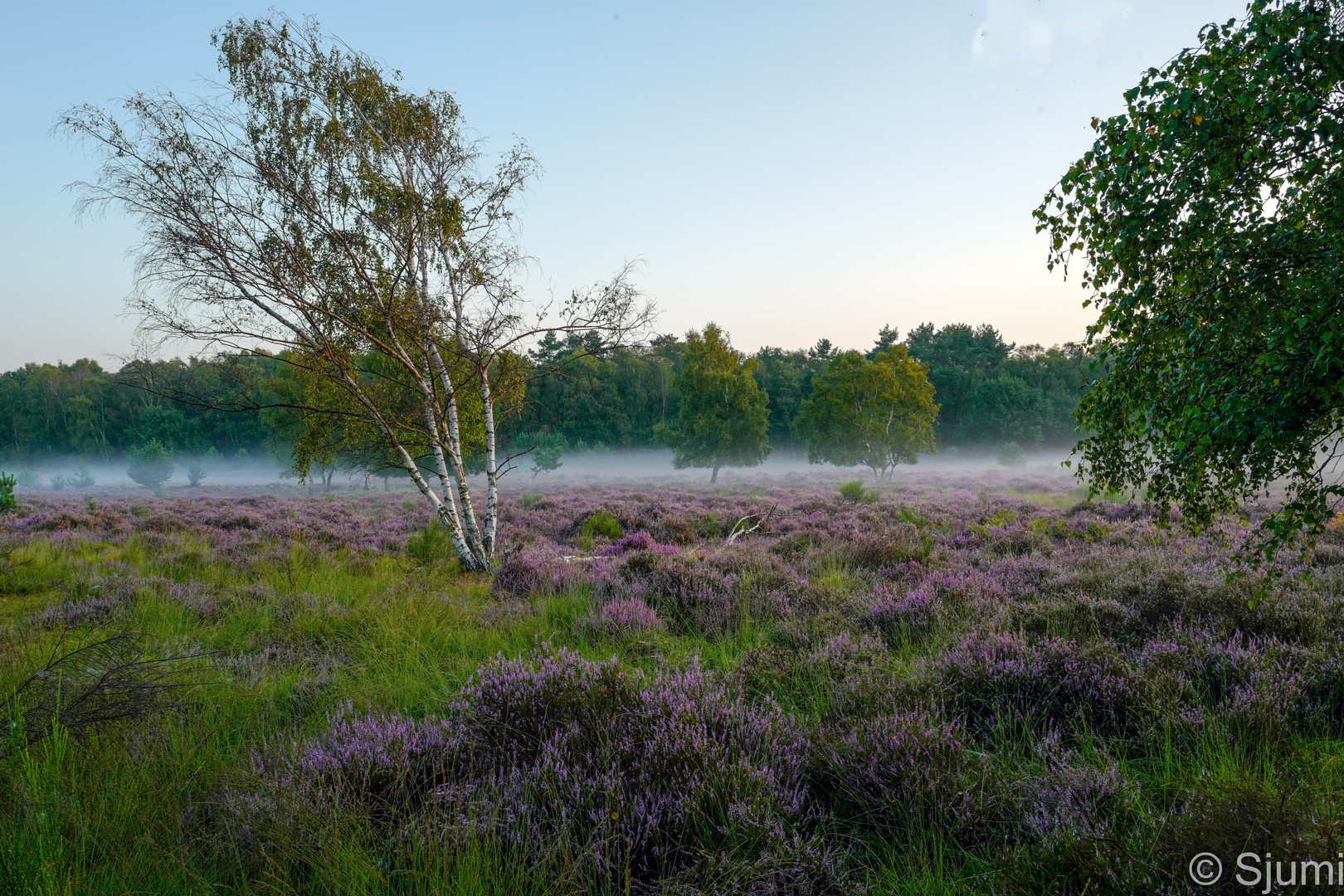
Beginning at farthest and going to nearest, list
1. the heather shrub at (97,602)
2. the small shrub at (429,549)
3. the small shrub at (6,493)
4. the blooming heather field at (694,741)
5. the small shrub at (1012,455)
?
the small shrub at (1012,455)
the small shrub at (6,493)
the small shrub at (429,549)
the heather shrub at (97,602)
the blooming heather field at (694,741)

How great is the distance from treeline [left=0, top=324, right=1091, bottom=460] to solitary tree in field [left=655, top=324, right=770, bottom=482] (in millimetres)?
16056

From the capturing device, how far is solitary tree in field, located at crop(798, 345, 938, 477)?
33000 millimetres

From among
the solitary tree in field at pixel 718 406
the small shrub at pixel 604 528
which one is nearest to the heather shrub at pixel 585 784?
the small shrub at pixel 604 528

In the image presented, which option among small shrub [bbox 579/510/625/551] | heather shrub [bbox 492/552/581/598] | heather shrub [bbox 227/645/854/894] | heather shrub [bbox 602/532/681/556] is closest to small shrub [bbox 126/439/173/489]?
small shrub [bbox 579/510/625/551]

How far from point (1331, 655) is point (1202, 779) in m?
2.26

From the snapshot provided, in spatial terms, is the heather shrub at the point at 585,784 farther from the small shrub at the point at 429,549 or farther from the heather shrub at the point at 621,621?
the small shrub at the point at 429,549

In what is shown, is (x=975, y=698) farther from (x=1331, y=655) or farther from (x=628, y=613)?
(x=628, y=613)

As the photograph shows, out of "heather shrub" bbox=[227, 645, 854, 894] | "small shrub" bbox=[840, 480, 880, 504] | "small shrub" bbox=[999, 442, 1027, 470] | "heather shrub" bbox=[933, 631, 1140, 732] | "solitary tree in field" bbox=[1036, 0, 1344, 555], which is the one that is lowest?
"small shrub" bbox=[999, 442, 1027, 470]

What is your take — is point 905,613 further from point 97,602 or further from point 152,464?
point 152,464

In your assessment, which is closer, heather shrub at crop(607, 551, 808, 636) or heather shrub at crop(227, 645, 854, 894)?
heather shrub at crop(227, 645, 854, 894)

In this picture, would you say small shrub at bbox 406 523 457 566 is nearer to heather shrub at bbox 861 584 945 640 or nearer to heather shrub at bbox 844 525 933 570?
heather shrub at bbox 844 525 933 570

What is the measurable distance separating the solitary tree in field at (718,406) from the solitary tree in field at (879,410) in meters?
4.35

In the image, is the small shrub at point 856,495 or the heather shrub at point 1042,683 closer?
→ the heather shrub at point 1042,683

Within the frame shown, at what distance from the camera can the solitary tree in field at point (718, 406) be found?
36344mm
